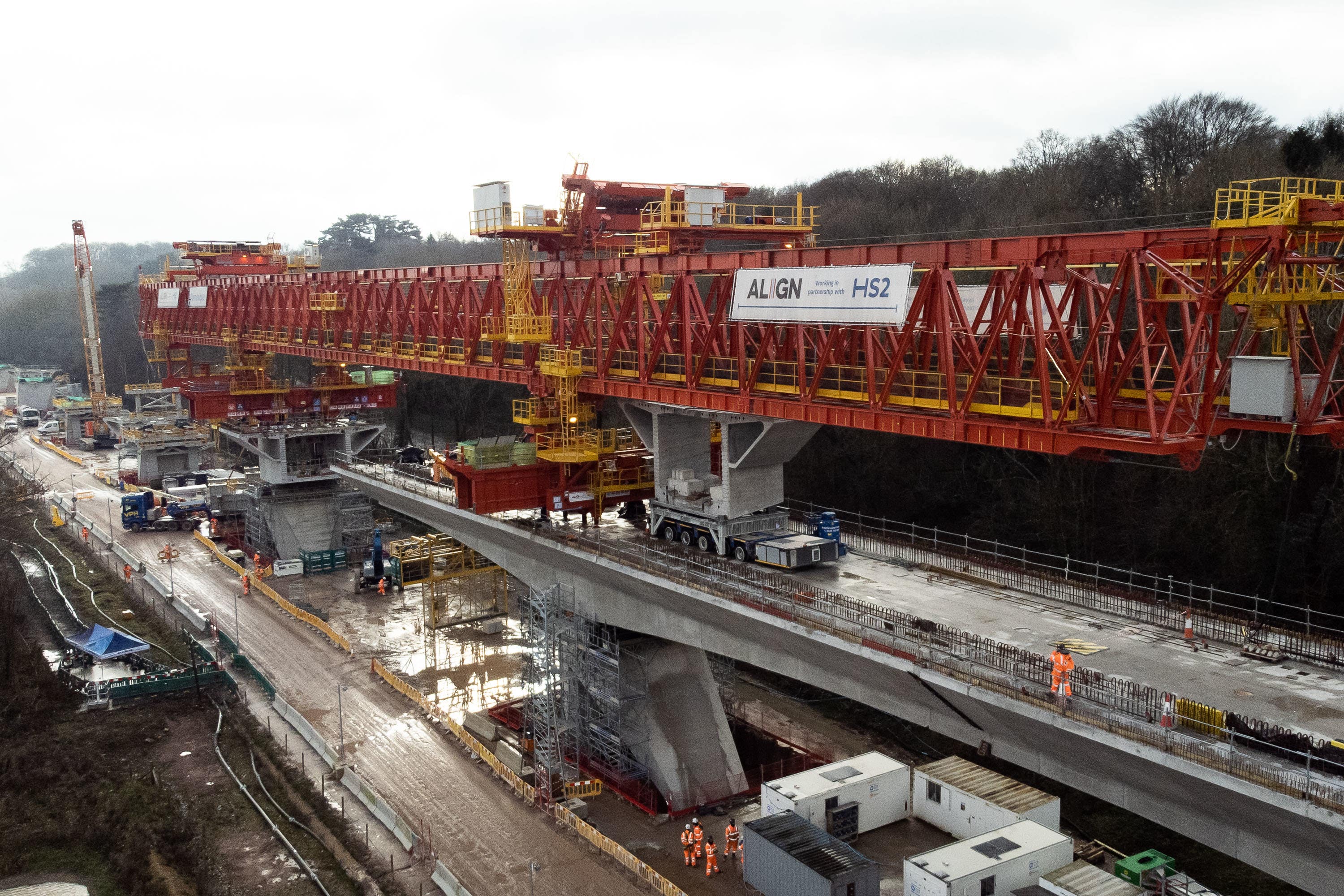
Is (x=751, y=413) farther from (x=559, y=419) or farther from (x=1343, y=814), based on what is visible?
(x=1343, y=814)

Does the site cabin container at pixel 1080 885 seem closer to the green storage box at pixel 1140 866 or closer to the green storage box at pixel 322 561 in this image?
the green storage box at pixel 1140 866

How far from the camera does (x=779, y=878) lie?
2569 cm

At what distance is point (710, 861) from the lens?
2900 centimetres

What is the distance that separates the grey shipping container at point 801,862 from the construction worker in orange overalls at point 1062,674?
272 inches

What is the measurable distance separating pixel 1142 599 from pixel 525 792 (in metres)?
18.8

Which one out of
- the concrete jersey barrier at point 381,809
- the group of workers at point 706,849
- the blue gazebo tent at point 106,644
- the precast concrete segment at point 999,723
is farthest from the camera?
the blue gazebo tent at point 106,644

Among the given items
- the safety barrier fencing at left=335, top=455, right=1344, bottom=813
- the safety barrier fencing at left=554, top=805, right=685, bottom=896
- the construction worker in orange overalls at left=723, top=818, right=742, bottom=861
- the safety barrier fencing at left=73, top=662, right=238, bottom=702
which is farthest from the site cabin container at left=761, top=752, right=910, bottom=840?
the safety barrier fencing at left=73, top=662, right=238, bottom=702

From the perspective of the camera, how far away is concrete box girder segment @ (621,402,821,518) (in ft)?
99.7

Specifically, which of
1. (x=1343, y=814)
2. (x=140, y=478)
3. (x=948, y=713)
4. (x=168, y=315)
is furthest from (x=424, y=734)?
(x=140, y=478)

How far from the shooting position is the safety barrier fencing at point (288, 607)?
4606 cm

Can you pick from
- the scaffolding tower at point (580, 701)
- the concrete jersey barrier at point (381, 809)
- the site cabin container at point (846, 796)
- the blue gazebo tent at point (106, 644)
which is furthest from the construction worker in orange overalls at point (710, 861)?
the blue gazebo tent at point (106, 644)

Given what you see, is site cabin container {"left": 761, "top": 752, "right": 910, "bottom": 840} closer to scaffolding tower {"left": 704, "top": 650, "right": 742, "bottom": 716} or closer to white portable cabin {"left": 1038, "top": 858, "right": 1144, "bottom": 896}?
white portable cabin {"left": 1038, "top": 858, "right": 1144, "bottom": 896}

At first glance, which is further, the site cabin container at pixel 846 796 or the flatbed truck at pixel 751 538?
the flatbed truck at pixel 751 538

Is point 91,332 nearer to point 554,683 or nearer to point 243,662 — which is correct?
point 243,662
